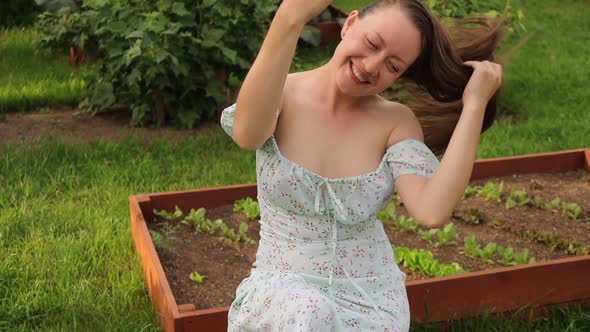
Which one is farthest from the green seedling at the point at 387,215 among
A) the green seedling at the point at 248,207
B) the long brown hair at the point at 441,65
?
the long brown hair at the point at 441,65

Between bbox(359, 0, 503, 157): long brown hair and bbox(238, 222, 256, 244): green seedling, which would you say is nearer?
bbox(359, 0, 503, 157): long brown hair

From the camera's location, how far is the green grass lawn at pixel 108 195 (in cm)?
374

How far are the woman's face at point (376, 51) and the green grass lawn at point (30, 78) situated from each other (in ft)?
15.4

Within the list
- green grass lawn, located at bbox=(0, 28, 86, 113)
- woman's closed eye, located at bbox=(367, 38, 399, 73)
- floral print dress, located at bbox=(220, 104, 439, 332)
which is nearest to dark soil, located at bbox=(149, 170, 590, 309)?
floral print dress, located at bbox=(220, 104, 439, 332)

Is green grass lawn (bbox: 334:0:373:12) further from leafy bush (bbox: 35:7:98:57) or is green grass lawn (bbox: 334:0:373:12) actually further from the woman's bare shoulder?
the woman's bare shoulder

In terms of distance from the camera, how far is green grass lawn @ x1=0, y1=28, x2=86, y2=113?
22.6ft

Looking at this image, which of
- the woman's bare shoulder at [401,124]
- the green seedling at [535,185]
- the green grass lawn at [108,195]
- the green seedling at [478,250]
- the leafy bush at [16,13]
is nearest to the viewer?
the woman's bare shoulder at [401,124]

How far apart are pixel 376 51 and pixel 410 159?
320 millimetres

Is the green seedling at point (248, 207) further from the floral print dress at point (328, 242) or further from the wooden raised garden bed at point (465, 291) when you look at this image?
the floral print dress at point (328, 242)

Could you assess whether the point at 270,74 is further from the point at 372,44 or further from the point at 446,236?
the point at 446,236

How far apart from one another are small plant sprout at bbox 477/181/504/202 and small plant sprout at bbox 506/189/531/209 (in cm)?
5

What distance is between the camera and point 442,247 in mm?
4418

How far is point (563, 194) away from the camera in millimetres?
5090

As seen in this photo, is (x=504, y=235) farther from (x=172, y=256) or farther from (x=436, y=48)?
(x=436, y=48)
